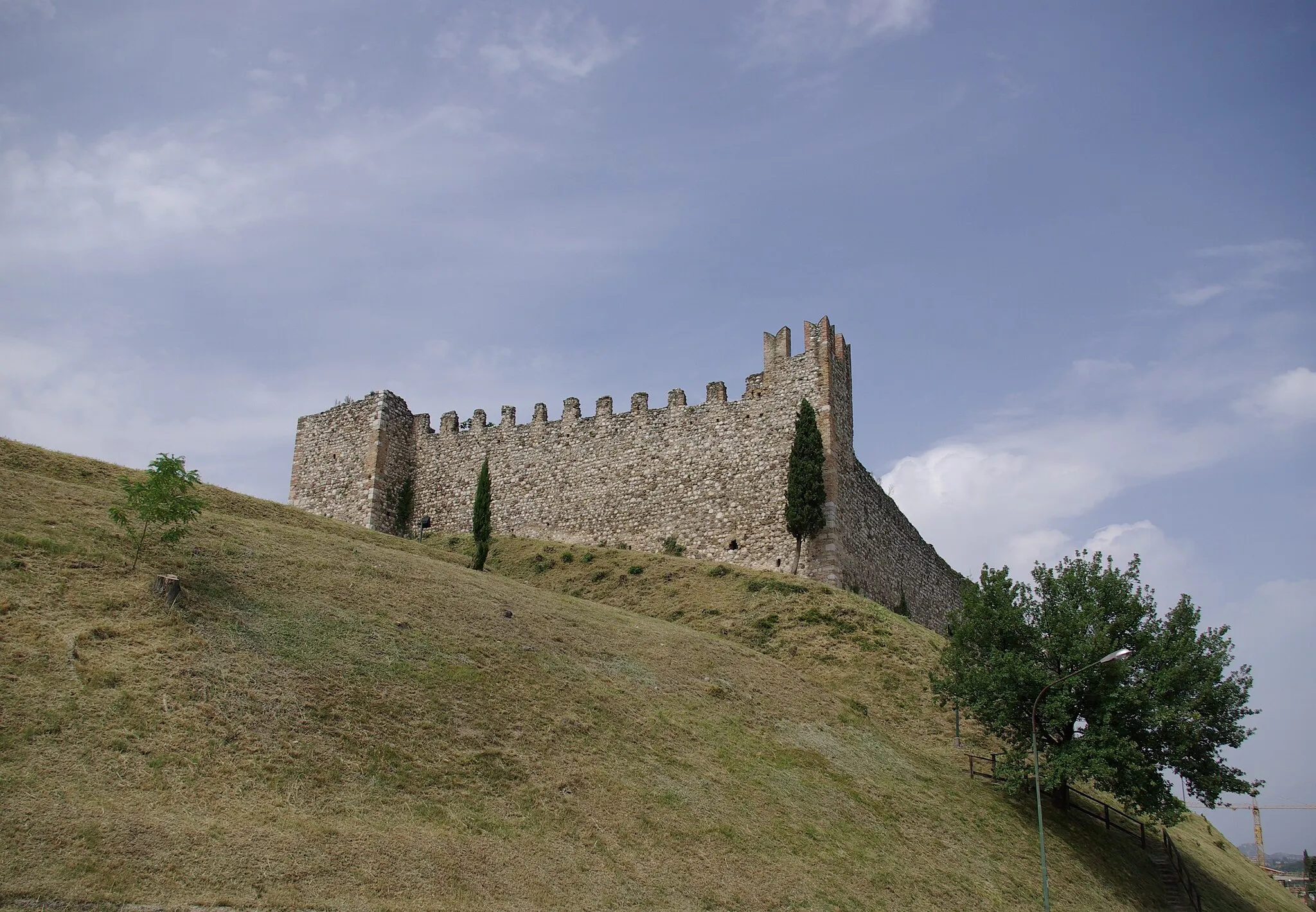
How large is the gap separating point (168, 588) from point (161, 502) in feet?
10.9

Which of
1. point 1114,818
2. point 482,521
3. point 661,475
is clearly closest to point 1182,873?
point 1114,818

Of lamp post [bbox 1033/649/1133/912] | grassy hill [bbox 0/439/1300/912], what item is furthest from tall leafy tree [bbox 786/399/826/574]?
lamp post [bbox 1033/649/1133/912]

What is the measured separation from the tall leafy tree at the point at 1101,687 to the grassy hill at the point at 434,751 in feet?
6.77

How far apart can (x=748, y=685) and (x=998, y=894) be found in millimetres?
9263

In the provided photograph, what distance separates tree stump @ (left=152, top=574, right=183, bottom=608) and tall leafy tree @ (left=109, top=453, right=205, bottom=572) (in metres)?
1.70

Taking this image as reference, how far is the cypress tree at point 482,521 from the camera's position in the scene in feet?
127

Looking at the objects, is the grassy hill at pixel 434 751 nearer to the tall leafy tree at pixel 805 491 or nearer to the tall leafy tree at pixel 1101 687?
the tall leafy tree at pixel 1101 687

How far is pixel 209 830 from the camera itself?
50.6 feet

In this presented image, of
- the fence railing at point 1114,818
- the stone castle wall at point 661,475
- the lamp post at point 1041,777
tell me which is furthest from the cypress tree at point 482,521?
the lamp post at point 1041,777

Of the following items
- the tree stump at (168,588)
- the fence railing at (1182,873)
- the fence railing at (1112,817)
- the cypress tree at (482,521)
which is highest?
the cypress tree at (482,521)

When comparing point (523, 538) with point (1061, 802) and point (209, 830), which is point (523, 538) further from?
point (209, 830)

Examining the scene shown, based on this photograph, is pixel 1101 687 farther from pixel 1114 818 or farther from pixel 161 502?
pixel 161 502

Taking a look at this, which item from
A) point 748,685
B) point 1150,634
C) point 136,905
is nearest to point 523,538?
point 748,685

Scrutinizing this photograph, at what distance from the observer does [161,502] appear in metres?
24.5
